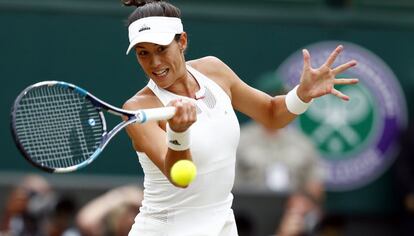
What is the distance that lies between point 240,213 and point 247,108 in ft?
10.1

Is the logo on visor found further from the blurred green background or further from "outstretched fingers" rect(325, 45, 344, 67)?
the blurred green background

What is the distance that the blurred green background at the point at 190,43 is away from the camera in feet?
36.2

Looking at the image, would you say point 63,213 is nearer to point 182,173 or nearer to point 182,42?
point 182,42

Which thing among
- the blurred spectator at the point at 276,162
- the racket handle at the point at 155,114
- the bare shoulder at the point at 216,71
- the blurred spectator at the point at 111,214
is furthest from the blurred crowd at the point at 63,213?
the racket handle at the point at 155,114

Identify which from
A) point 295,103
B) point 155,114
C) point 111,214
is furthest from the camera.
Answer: point 111,214

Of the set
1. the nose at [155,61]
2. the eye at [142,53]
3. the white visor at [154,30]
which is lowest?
the nose at [155,61]

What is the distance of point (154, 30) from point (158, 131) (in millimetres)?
456

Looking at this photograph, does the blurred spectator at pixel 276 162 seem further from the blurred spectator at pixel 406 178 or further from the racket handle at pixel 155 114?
the racket handle at pixel 155 114

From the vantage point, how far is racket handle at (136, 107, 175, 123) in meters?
5.30

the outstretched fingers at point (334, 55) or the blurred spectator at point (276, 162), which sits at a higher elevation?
the outstretched fingers at point (334, 55)

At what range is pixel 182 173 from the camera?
523cm

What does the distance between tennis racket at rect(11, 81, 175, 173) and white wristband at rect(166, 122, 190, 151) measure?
0.33ft

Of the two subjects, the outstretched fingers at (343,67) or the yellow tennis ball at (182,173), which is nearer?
the yellow tennis ball at (182,173)

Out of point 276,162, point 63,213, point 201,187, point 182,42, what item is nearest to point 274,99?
point 182,42
